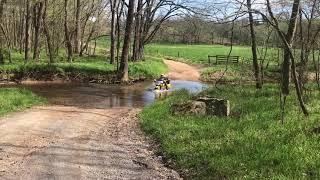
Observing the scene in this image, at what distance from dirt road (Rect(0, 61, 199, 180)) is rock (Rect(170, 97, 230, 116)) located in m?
1.76

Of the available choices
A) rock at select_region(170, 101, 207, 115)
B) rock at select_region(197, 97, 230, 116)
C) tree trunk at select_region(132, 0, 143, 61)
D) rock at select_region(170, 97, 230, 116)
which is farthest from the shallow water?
tree trunk at select_region(132, 0, 143, 61)

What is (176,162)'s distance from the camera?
34.3ft

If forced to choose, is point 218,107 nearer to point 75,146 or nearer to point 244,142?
point 244,142

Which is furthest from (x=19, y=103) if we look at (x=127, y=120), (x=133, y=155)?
(x=133, y=155)

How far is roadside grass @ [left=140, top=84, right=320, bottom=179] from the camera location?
885 cm

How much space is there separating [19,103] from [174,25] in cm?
3625

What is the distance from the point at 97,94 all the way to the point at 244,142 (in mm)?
16705

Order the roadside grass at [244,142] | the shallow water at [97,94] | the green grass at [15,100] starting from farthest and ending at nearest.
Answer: the shallow water at [97,94] < the green grass at [15,100] < the roadside grass at [244,142]

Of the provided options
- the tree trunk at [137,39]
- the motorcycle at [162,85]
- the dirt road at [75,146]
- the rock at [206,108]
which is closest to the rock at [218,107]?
the rock at [206,108]

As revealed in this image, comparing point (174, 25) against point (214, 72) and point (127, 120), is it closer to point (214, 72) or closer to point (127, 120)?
point (214, 72)

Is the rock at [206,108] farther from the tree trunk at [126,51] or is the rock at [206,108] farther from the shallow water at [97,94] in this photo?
the tree trunk at [126,51]

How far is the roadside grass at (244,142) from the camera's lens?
8.85 metres

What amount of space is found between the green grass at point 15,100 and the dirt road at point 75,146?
0.65 meters

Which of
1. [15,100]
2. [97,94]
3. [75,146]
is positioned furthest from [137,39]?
[75,146]
